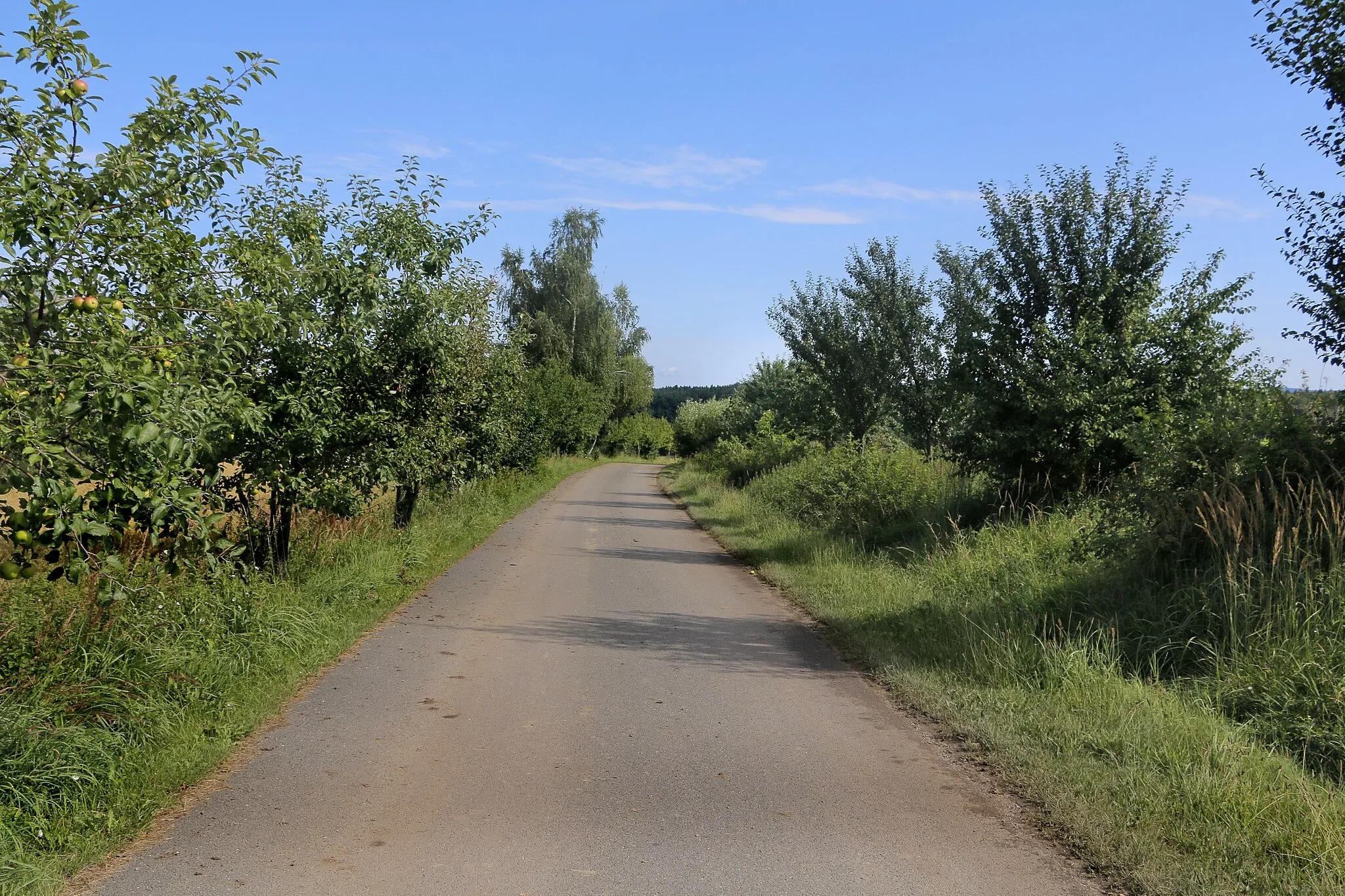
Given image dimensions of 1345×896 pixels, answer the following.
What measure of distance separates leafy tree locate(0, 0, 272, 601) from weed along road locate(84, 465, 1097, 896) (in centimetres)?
137

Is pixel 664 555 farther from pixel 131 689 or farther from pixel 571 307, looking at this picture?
pixel 571 307

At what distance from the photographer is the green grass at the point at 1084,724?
4039 mm

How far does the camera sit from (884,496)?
1656 cm

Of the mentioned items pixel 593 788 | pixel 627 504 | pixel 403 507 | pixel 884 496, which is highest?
pixel 884 496

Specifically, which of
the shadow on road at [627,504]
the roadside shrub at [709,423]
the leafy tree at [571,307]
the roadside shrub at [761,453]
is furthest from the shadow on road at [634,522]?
the leafy tree at [571,307]

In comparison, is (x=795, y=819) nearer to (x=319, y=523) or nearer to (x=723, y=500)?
(x=319, y=523)

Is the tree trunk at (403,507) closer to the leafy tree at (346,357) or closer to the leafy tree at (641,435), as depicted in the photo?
the leafy tree at (346,357)

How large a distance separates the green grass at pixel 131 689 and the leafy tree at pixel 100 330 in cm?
90

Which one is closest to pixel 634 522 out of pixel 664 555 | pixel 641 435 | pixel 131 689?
pixel 664 555

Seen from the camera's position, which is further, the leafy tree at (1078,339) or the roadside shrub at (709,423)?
the roadside shrub at (709,423)

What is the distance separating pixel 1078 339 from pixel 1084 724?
8.06 meters

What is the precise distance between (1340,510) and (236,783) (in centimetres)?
697

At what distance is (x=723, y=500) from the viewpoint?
26750mm

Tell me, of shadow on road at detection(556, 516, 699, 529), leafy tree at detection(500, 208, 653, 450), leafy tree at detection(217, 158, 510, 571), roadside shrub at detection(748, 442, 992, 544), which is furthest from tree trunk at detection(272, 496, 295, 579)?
leafy tree at detection(500, 208, 653, 450)
